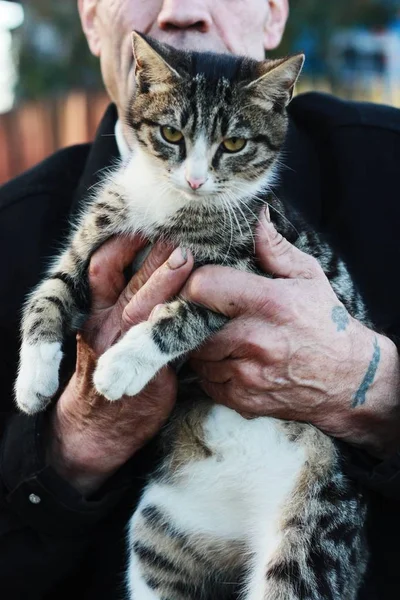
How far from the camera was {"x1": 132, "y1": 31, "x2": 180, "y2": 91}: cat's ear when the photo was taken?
6.56 feet

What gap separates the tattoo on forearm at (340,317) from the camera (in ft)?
6.66

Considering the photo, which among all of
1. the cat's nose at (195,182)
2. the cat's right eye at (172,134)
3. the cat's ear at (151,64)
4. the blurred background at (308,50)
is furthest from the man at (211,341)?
the blurred background at (308,50)

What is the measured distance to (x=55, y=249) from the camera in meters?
2.53

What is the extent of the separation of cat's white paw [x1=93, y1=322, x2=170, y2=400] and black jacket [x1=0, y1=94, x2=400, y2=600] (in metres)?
0.37

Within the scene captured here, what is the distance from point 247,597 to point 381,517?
0.48 metres

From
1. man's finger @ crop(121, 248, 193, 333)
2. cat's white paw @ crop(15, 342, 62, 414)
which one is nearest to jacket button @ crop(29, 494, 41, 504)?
cat's white paw @ crop(15, 342, 62, 414)

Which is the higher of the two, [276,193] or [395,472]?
[276,193]

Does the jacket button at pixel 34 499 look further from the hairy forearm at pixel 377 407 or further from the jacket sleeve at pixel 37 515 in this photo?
the hairy forearm at pixel 377 407

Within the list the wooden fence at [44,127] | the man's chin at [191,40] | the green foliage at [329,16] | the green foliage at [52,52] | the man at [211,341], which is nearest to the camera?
the man at [211,341]

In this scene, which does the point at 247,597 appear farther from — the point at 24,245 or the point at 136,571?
the point at 24,245

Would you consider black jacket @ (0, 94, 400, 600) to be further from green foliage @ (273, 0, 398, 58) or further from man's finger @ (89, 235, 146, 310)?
green foliage @ (273, 0, 398, 58)

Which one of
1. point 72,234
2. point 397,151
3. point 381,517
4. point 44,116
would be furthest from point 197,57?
point 44,116

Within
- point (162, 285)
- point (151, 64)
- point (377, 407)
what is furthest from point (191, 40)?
point (377, 407)

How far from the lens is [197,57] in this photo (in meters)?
2.10
